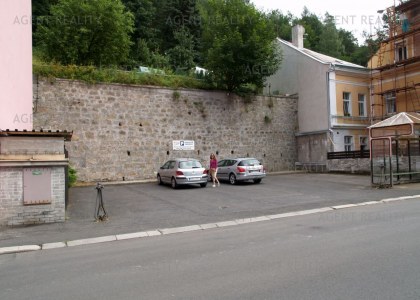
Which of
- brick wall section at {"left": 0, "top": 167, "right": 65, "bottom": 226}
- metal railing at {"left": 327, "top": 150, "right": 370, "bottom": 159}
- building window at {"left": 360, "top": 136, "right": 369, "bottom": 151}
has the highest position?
building window at {"left": 360, "top": 136, "right": 369, "bottom": 151}

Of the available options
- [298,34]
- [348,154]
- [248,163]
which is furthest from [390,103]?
[248,163]

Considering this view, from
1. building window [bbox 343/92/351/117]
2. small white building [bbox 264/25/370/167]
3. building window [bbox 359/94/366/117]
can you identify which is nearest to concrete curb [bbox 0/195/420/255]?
small white building [bbox 264/25/370/167]

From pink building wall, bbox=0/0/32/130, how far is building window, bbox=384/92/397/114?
25160mm

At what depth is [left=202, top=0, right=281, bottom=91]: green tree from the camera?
84.1 feet

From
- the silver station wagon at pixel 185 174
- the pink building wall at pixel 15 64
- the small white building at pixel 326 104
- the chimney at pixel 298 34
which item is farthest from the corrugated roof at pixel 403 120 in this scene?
the chimney at pixel 298 34

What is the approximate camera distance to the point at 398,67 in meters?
28.4

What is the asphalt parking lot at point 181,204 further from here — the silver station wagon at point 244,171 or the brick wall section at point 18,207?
the silver station wagon at point 244,171

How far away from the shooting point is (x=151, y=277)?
5.72m

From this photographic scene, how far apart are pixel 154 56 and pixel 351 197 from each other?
84.0ft

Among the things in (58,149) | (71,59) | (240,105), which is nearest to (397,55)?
(240,105)

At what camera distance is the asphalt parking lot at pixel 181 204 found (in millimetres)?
10141

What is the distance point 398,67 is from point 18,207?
27351mm

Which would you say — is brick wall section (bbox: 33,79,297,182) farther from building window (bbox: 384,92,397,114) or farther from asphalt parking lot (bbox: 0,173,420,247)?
building window (bbox: 384,92,397,114)

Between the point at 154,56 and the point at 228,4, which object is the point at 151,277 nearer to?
the point at 228,4
